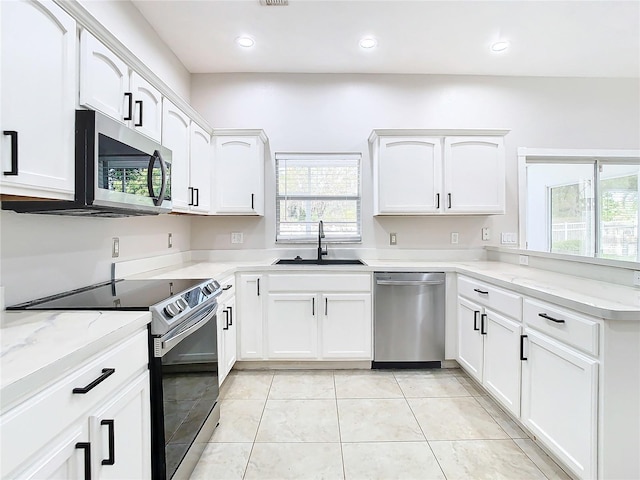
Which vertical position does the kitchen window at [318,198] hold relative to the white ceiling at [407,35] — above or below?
below

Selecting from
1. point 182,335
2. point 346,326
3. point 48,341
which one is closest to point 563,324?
point 346,326

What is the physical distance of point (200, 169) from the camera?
289 cm

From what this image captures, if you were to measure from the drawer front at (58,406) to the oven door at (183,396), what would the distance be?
0.21 meters

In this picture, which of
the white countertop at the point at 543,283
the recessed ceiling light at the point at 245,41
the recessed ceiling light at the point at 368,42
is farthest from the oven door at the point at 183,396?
the recessed ceiling light at the point at 368,42

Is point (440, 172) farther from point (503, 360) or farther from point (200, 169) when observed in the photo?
point (200, 169)

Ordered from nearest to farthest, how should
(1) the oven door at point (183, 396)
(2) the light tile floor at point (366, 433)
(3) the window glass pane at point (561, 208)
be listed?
(1) the oven door at point (183, 396)
(2) the light tile floor at point (366, 433)
(3) the window glass pane at point (561, 208)

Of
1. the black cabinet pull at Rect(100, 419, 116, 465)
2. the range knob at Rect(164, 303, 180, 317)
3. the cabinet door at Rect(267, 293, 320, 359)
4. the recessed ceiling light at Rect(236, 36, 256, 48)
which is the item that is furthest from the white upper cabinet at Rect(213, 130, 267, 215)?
the black cabinet pull at Rect(100, 419, 116, 465)

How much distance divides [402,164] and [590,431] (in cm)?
235

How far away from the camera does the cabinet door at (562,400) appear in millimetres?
1416

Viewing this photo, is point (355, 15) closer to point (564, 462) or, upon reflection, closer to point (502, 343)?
point (502, 343)

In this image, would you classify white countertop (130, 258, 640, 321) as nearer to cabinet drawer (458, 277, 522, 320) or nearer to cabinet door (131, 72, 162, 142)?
cabinet drawer (458, 277, 522, 320)

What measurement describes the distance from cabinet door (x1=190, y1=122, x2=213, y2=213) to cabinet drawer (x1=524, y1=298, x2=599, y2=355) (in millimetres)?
2438

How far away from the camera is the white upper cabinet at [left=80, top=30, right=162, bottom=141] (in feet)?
4.71

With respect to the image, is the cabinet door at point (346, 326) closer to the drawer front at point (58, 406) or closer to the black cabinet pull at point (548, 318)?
the black cabinet pull at point (548, 318)
